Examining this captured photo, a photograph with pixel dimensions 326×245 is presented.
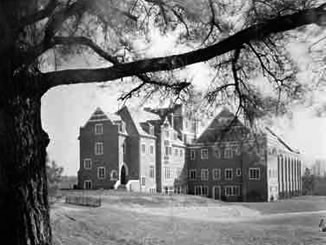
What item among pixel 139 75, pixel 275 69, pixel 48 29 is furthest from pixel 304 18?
pixel 48 29

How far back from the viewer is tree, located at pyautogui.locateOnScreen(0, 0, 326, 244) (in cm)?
328

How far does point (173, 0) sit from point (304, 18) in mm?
917

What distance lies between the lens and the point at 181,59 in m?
3.34

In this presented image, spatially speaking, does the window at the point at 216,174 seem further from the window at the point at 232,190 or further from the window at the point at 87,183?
the window at the point at 87,183

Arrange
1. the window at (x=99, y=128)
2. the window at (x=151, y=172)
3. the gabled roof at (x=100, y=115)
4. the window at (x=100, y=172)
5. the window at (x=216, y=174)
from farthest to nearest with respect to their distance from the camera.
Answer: the window at (x=216, y=174), the window at (x=151, y=172), the window at (x=100, y=172), the window at (x=99, y=128), the gabled roof at (x=100, y=115)

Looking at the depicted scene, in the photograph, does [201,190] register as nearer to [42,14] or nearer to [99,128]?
[99,128]

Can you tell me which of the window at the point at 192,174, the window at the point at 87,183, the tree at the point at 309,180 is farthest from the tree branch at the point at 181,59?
the window at the point at 192,174

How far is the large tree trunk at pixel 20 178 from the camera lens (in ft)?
10.8

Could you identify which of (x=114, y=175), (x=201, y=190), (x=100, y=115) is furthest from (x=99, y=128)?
(x=100, y=115)

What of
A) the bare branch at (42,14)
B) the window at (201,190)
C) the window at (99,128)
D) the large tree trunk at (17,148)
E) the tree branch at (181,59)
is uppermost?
the window at (99,128)

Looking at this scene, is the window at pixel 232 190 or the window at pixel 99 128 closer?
the window at pixel 99 128

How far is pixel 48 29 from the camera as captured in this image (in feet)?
11.3

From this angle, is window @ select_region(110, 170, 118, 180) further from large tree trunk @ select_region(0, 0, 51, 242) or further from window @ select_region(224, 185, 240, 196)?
large tree trunk @ select_region(0, 0, 51, 242)

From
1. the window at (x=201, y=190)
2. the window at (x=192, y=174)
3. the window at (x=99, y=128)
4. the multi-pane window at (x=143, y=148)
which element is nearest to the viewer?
the window at (x=99, y=128)
